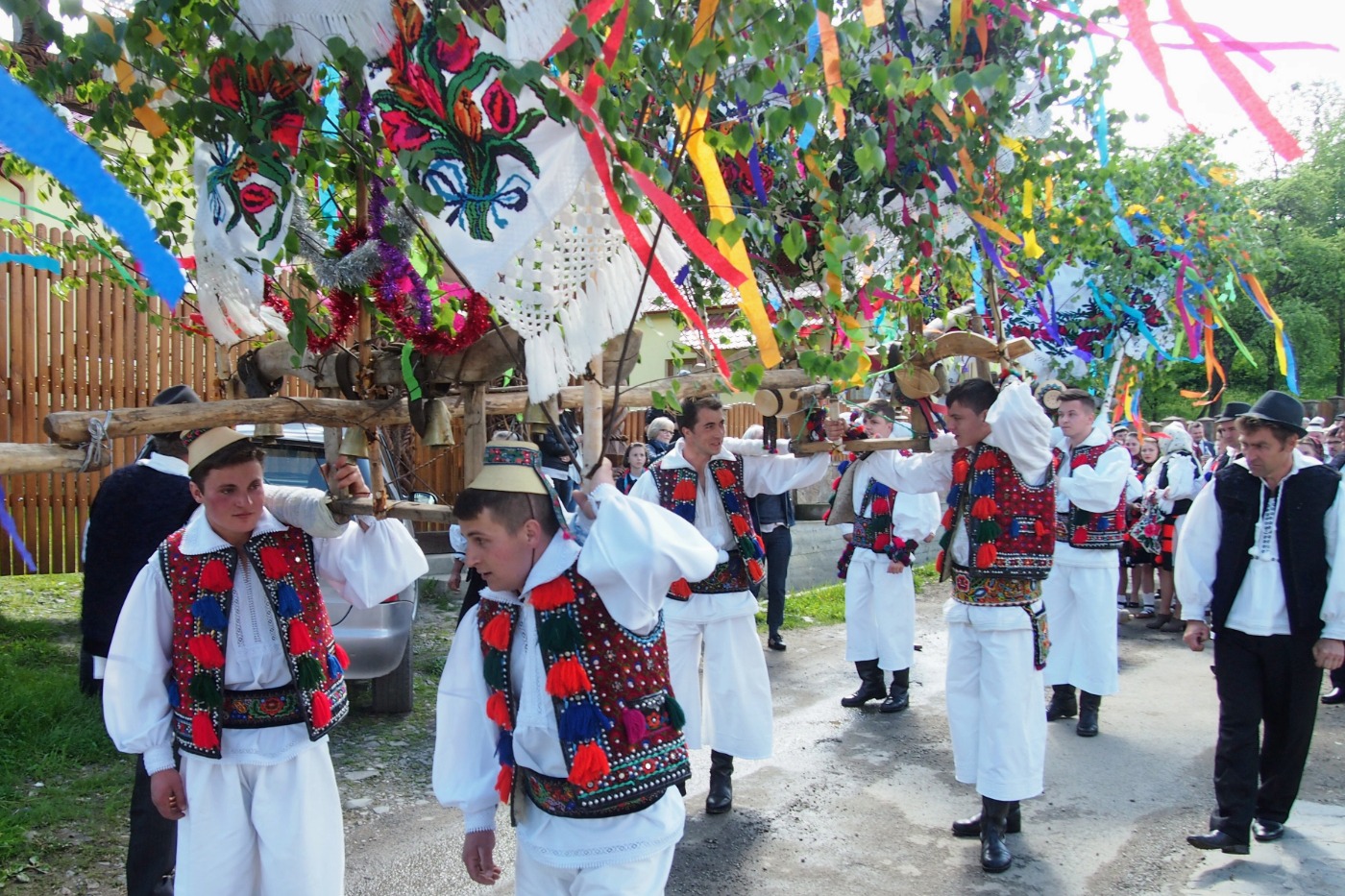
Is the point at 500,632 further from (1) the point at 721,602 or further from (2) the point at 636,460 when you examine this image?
(2) the point at 636,460

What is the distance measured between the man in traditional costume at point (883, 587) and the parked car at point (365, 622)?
9.93 ft

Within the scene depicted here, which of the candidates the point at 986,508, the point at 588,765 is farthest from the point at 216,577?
the point at 986,508

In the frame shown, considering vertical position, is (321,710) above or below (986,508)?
below

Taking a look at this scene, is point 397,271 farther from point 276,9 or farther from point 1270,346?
point 1270,346

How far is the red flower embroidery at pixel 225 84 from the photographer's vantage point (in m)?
2.14

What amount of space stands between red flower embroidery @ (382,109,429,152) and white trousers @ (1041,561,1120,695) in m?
5.24

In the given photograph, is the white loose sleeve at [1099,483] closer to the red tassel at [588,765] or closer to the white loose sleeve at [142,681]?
the red tassel at [588,765]

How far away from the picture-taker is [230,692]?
115 inches

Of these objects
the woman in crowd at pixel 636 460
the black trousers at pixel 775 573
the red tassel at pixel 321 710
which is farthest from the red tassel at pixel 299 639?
the woman in crowd at pixel 636 460

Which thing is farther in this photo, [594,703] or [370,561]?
[370,561]

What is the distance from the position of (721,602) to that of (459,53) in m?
3.29

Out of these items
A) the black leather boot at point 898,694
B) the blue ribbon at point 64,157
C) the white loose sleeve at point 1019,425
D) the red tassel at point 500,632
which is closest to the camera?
the blue ribbon at point 64,157

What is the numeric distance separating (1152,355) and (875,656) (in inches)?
117

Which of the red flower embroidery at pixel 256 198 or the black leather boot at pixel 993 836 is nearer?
the red flower embroidery at pixel 256 198
